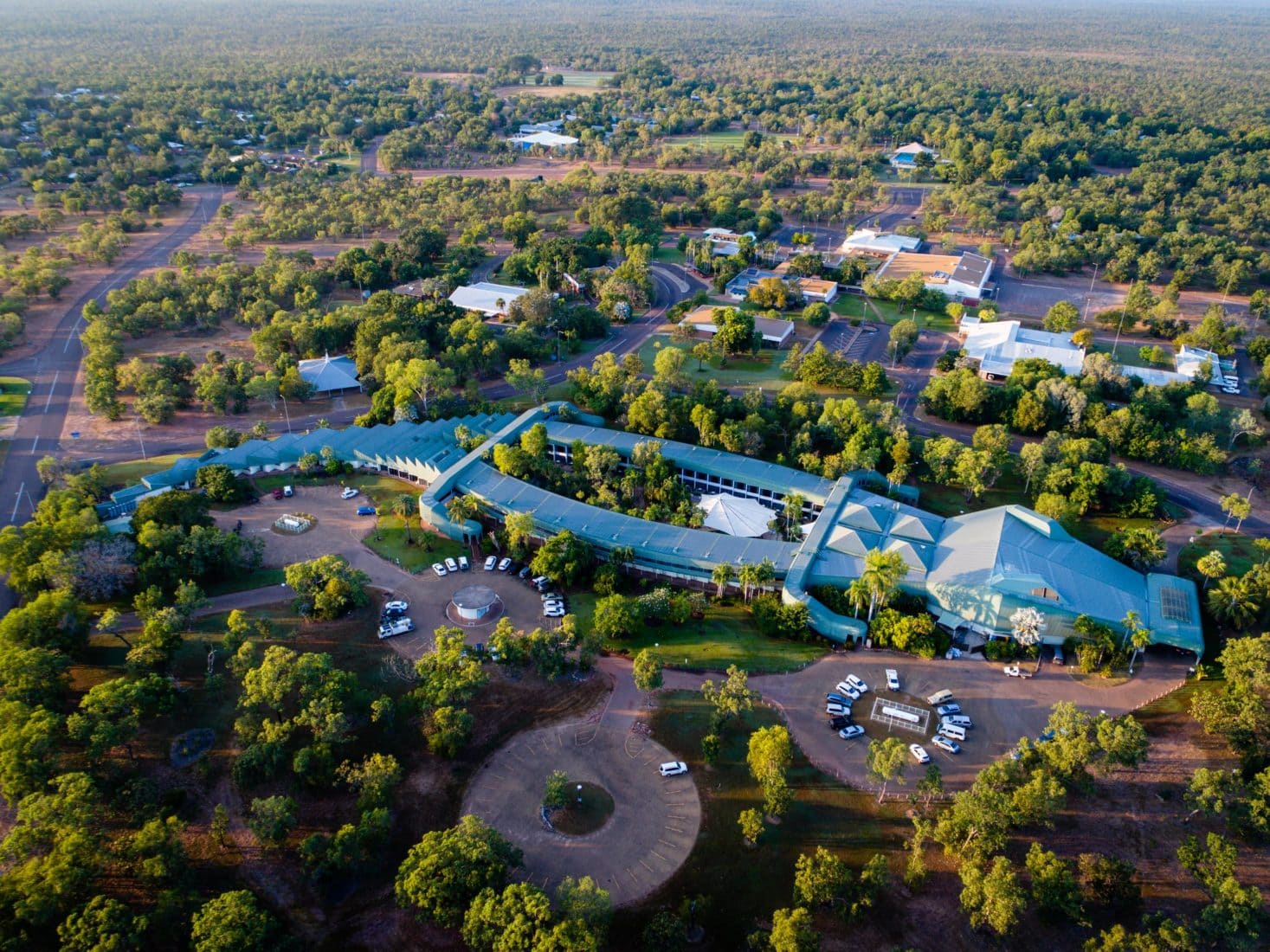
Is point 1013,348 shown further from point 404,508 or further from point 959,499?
point 404,508

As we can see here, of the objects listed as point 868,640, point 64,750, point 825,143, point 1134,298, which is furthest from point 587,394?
point 825,143

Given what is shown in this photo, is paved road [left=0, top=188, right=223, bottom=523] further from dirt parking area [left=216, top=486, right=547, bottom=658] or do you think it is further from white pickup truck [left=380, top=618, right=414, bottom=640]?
white pickup truck [left=380, top=618, right=414, bottom=640]

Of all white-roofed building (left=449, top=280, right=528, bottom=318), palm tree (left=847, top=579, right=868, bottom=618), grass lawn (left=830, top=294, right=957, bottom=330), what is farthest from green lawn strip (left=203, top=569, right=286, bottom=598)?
grass lawn (left=830, top=294, right=957, bottom=330)

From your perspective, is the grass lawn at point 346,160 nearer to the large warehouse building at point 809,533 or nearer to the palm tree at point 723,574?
the large warehouse building at point 809,533

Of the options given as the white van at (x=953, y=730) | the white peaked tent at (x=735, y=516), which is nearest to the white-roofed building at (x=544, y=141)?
the white peaked tent at (x=735, y=516)

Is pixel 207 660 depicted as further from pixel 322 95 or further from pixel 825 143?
pixel 322 95

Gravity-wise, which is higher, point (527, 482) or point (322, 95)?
point (322, 95)
